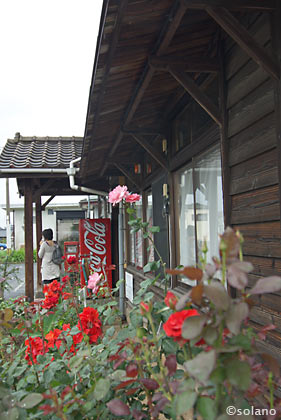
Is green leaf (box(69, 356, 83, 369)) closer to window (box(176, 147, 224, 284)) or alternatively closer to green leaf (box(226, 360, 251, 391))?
green leaf (box(226, 360, 251, 391))

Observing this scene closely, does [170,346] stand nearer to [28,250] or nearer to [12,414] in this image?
[12,414]

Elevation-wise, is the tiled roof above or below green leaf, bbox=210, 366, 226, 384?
above

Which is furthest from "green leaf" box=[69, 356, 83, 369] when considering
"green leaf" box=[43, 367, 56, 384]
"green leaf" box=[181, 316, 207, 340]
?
"green leaf" box=[181, 316, 207, 340]

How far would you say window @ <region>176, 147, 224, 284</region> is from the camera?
265 centimetres

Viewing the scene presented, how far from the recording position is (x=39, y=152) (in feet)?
25.6

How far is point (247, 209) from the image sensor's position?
2.07 meters

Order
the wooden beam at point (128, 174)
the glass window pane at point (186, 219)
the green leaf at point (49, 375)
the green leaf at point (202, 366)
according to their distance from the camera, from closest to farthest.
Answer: the green leaf at point (202, 366), the green leaf at point (49, 375), the glass window pane at point (186, 219), the wooden beam at point (128, 174)

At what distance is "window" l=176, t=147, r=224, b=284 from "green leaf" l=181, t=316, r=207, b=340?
59.9 inches

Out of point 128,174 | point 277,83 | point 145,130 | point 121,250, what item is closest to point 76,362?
point 277,83

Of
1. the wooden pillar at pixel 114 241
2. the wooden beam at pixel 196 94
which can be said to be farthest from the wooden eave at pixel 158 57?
the wooden pillar at pixel 114 241

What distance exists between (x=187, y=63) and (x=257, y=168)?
81cm

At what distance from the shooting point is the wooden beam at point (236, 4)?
5.55 ft

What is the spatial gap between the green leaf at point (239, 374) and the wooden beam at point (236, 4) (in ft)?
4.87

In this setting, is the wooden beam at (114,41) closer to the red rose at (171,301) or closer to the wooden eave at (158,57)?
the wooden eave at (158,57)
